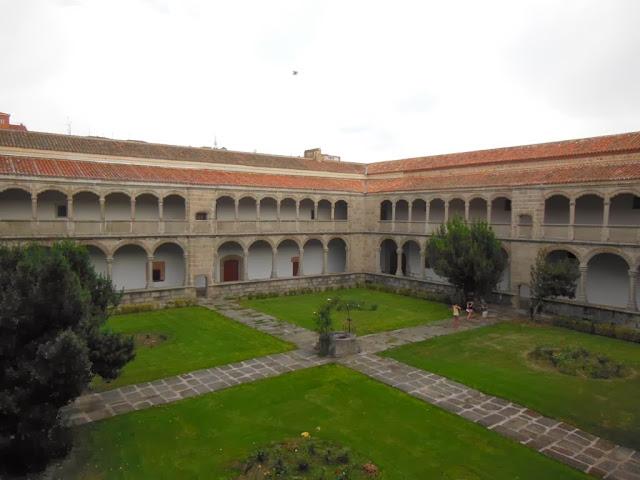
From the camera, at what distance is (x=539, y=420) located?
440 inches

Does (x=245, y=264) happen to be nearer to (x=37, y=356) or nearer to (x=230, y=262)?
(x=230, y=262)

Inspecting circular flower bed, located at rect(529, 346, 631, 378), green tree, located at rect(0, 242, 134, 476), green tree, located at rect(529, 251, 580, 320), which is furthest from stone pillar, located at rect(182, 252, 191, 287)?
green tree, located at rect(529, 251, 580, 320)

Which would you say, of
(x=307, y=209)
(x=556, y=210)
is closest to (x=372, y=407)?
(x=556, y=210)

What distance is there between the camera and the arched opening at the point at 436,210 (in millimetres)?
30547

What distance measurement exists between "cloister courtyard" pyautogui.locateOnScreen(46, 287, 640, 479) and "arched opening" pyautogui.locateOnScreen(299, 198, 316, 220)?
14.3 metres

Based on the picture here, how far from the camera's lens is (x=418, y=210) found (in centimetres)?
3219

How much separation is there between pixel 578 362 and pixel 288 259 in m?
20.3

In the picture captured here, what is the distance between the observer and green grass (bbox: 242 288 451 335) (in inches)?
815

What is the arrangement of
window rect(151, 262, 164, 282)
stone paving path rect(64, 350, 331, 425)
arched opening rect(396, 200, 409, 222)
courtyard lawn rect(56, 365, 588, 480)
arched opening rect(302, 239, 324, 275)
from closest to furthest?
courtyard lawn rect(56, 365, 588, 480), stone paving path rect(64, 350, 331, 425), window rect(151, 262, 164, 282), arched opening rect(302, 239, 324, 275), arched opening rect(396, 200, 409, 222)

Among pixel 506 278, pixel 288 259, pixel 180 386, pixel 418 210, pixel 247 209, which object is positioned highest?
pixel 418 210

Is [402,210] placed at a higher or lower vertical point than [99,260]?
higher

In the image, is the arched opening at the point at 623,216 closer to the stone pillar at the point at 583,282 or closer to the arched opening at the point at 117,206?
the stone pillar at the point at 583,282

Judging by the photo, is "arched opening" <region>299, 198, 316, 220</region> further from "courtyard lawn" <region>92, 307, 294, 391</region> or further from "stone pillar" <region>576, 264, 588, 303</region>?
"stone pillar" <region>576, 264, 588, 303</region>

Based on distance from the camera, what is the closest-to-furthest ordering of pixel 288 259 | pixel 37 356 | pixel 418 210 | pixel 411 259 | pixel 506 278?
1. pixel 37 356
2. pixel 506 278
3. pixel 288 259
4. pixel 418 210
5. pixel 411 259
